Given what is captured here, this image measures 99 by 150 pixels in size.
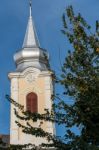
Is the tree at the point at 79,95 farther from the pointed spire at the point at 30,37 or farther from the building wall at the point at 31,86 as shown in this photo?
the pointed spire at the point at 30,37

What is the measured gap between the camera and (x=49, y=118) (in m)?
13.0

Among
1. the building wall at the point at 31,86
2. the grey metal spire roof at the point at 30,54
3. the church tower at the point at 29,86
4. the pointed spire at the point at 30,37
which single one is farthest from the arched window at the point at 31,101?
the pointed spire at the point at 30,37

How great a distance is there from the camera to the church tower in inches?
1471

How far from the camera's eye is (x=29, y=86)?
39812mm

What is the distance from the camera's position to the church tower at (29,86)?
3738 cm

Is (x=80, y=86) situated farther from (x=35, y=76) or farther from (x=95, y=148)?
(x=35, y=76)

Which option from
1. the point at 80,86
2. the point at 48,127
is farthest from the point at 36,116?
the point at 48,127

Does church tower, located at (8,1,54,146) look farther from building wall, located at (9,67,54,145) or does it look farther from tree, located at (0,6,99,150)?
tree, located at (0,6,99,150)

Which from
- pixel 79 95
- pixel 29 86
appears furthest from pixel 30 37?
pixel 79 95

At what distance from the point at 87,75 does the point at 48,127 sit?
23.8m

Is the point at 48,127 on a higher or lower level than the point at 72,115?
higher

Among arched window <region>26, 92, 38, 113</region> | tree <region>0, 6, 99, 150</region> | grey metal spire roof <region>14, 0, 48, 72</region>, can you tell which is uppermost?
grey metal spire roof <region>14, 0, 48, 72</region>

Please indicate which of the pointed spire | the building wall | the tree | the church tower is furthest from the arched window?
the tree

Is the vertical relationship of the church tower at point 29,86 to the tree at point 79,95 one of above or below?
above
